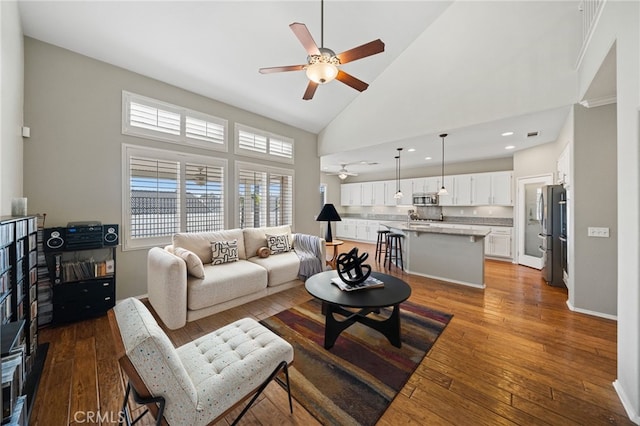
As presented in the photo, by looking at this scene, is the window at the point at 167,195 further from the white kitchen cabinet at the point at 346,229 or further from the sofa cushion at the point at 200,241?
the white kitchen cabinet at the point at 346,229

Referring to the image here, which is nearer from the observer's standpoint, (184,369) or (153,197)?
(184,369)

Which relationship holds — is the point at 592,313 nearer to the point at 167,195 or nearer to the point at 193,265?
the point at 193,265

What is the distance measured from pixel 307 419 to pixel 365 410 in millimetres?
388


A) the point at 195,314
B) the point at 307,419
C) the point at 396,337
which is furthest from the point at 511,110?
the point at 195,314

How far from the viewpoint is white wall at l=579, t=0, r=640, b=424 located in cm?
153

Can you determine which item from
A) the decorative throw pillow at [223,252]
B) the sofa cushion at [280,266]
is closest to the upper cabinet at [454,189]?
the sofa cushion at [280,266]

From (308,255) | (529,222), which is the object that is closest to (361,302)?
(308,255)

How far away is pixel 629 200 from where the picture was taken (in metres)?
1.61

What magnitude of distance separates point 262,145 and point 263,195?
1.03 metres

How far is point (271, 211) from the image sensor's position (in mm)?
5152

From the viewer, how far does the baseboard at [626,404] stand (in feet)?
5.01

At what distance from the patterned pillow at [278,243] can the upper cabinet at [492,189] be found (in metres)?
5.19

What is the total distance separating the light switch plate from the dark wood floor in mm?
998

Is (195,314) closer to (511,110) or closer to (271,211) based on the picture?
(271,211)
